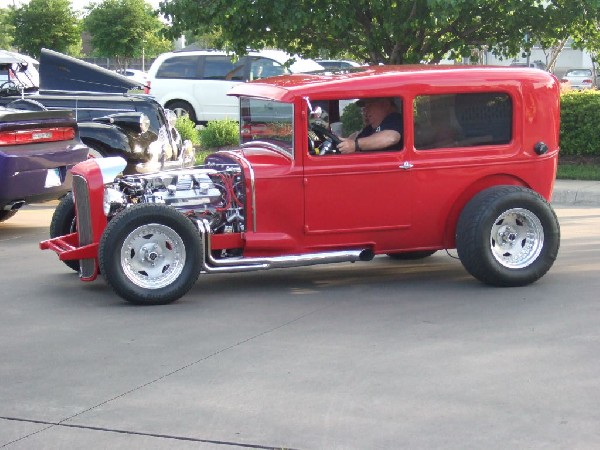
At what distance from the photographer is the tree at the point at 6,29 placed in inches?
1768

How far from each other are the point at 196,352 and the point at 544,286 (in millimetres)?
3207

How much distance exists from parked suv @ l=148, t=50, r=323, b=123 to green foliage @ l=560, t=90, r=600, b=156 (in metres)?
8.99

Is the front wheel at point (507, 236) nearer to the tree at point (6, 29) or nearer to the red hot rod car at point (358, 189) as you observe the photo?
Answer: the red hot rod car at point (358, 189)

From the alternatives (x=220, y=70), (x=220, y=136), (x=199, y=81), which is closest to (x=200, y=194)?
(x=220, y=136)

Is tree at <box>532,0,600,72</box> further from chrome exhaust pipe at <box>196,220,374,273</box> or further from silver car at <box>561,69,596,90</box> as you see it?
silver car at <box>561,69,596,90</box>

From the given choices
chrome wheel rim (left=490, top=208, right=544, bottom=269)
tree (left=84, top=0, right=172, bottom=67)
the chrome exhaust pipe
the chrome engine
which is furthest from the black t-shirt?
tree (left=84, top=0, right=172, bottom=67)

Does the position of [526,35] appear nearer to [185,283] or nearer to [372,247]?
[372,247]

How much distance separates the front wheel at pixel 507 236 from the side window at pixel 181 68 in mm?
17431

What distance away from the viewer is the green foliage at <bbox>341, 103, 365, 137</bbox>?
8.70 metres

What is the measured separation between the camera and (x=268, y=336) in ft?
23.8

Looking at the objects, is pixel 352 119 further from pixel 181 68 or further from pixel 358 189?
pixel 181 68

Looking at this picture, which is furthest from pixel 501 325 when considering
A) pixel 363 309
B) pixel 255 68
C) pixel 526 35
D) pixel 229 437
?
pixel 255 68

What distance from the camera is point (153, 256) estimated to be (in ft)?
26.6

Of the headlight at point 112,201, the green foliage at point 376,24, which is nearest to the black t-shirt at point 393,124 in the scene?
the headlight at point 112,201
